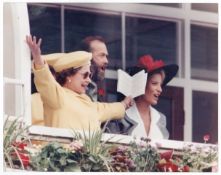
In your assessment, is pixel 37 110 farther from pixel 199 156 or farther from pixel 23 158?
pixel 199 156

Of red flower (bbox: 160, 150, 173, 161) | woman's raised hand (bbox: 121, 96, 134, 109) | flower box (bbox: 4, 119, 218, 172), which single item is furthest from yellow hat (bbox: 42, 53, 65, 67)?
red flower (bbox: 160, 150, 173, 161)

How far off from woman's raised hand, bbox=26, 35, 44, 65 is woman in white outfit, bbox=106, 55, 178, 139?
2.23 feet

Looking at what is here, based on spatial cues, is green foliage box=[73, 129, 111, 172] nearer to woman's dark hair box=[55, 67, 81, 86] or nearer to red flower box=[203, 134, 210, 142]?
woman's dark hair box=[55, 67, 81, 86]

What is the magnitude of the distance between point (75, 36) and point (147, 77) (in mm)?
603

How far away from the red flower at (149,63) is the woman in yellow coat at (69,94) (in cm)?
26

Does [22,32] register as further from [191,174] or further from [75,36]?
[191,174]

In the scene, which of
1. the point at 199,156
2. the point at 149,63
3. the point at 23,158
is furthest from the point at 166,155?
the point at 23,158

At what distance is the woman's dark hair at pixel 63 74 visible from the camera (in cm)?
637

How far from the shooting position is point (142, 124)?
6523 millimetres

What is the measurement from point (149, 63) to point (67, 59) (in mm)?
587

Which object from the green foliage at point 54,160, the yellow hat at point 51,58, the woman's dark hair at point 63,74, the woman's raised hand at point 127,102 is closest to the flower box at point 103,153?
the green foliage at point 54,160

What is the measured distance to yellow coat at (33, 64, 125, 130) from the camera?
628cm

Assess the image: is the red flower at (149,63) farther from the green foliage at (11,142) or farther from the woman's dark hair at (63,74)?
the green foliage at (11,142)

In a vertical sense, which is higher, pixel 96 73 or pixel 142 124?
pixel 96 73
